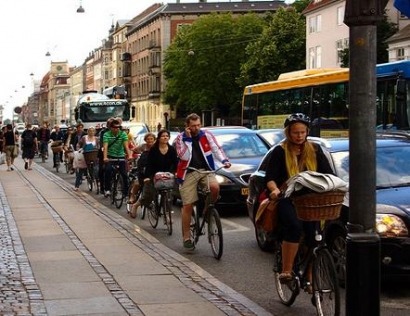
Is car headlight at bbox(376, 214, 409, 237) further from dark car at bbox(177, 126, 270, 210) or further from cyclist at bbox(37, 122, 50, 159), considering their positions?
→ cyclist at bbox(37, 122, 50, 159)

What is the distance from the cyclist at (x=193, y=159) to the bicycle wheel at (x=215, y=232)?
357mm

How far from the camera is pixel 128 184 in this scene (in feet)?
57.4

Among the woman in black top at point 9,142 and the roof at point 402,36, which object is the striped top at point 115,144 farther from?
the roof at point 402,36

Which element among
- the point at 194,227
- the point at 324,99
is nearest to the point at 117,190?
the point at 194,227

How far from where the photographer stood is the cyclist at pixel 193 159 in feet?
34.9

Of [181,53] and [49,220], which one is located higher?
[181,53]

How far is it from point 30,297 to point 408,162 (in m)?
4.43

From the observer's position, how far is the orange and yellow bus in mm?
20047

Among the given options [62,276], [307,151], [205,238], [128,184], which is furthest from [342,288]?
[128,184]

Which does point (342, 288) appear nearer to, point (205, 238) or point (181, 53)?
point (205, 238)

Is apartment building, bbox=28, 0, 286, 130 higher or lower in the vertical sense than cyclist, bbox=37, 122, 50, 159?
higher

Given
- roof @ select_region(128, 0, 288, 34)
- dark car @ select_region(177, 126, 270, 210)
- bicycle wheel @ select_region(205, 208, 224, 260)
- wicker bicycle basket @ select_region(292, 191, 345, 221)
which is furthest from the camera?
roof @ select_region(128, 0, 288, 34)

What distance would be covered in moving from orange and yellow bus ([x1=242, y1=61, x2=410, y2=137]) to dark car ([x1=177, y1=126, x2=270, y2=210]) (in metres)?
2.21

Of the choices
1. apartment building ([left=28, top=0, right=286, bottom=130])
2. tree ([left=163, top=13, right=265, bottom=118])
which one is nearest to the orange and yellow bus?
tree ([left=163, top=13, right=265, bottom=118])
